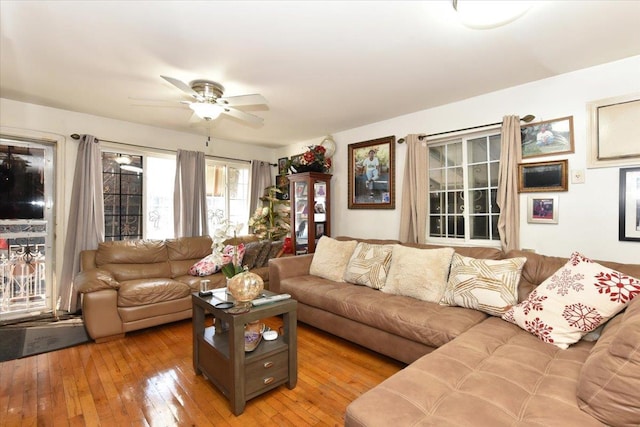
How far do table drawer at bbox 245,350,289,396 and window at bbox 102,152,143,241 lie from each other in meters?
3.17

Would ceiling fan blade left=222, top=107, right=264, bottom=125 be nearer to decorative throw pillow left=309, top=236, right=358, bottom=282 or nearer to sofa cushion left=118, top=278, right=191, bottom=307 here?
decorative throw pillow left=309, top=236, right=358, bottom=282

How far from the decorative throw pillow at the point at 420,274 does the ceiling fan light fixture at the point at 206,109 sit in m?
2.15

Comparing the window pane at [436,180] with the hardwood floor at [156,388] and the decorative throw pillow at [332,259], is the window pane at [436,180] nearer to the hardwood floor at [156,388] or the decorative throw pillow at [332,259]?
the decorative throw pillow at [332,259]

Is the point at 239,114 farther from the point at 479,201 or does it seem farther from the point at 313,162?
the point at 479,201

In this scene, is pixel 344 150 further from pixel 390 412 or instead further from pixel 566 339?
pixel 390 412

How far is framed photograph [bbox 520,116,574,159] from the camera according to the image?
98.3 inches

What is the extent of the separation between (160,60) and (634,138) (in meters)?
3.65

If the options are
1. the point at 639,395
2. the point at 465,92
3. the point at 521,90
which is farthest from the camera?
the point at 465,92

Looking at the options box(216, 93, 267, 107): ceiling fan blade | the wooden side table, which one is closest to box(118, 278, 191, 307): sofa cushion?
the wooden side table

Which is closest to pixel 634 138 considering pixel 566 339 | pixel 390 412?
pixel 566 339

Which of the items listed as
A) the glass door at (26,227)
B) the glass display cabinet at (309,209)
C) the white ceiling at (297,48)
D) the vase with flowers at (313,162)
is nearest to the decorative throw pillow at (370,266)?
the glass display cabinet at (309,209)

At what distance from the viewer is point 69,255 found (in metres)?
3.53

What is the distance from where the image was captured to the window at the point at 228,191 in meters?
4.83

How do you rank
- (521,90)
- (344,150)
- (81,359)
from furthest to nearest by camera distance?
1. (344,150)
2. (521,90)
3. (81,359)
